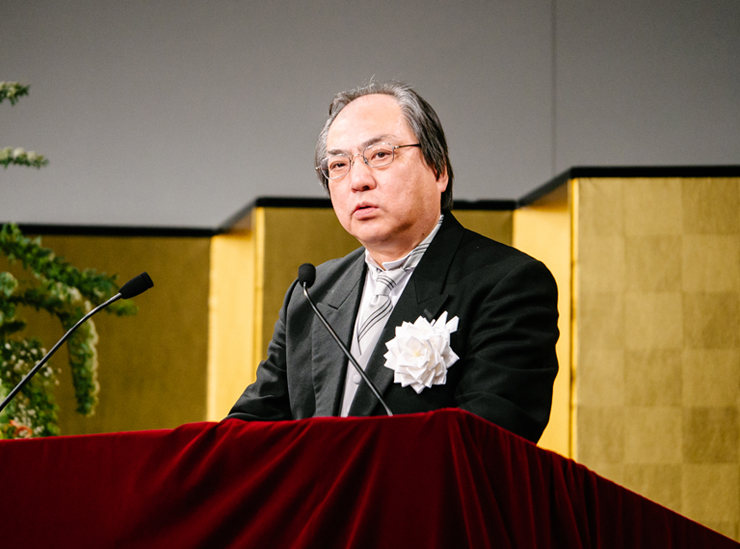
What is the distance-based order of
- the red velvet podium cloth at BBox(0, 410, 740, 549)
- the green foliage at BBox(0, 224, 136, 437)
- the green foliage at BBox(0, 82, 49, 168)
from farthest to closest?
the green foliage at BBox(0, 82, 49, 168), the green foliage at BBox(0, 224, 136, 437), the red velvet podium cloth at BBox(0, 410, 740, 549)

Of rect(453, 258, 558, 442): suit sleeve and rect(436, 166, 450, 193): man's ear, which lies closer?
rect(453, 258, 558, 442): suit sleeve

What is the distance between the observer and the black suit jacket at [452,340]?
131 centimetres

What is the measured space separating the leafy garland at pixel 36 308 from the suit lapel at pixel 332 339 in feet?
3.65

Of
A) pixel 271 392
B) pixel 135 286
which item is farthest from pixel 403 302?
pixel 135 286

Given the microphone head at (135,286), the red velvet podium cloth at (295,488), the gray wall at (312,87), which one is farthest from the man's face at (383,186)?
the gray wall at (312,87)

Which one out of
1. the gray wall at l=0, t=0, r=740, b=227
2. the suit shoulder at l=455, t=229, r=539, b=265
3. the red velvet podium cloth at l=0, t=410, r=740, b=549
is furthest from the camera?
the gray wall at l=0, t=0, r=740, b=227

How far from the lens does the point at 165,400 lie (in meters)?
3.94

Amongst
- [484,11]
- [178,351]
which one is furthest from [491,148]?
[178,351]

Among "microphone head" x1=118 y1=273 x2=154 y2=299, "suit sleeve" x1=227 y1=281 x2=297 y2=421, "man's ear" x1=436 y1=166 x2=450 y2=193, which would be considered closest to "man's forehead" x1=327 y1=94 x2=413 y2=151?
"man's ear" x1=436 y1=166 x2=450 y2=193

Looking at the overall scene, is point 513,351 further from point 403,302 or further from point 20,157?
point 20,157

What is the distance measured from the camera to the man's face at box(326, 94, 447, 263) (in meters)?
1.60

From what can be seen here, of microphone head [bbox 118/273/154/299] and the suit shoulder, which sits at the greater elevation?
the suit shoulder

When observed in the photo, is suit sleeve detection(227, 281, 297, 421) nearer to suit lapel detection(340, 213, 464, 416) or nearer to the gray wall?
suit lapel detection(340, 213, 464, 416)

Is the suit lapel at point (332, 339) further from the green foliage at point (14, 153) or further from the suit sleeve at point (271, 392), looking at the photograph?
the green foliage at point (14, 153)
